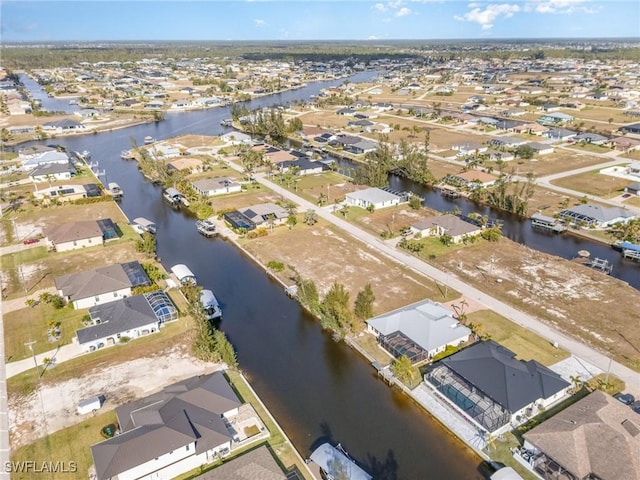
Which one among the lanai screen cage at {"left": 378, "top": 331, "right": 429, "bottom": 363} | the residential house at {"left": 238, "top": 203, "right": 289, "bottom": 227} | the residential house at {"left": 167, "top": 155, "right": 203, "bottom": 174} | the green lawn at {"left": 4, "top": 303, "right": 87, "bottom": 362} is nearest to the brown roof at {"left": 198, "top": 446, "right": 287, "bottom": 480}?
the lanai screen cage at {"left": 378, "top": 331, "right": 429, "bottom": 363}

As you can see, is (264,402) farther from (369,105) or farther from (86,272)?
(369,105)

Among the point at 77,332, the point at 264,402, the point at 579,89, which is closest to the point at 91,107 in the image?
the point at 77,332

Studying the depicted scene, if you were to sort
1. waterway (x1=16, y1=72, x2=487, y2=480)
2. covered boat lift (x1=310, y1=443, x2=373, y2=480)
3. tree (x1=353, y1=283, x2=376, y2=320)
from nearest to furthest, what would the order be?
covered boat lift (x1=310, y1=443, x2=373, y2=480) < waterway (x1=16, y1=72, x2=487, y2=480) < tree (x1=353, y1=283, x2=376, y2=320)

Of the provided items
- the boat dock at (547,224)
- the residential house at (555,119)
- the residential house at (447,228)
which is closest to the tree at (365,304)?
the residential house at (447,228)

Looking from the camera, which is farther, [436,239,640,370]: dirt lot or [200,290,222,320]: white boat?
[200,290,222,320]: white boat

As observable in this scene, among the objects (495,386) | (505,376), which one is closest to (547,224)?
(505,376)

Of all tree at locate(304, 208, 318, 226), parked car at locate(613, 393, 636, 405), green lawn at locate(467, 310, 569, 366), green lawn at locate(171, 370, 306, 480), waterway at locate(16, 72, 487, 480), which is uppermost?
tree at locate(304, 208, 318, 226)

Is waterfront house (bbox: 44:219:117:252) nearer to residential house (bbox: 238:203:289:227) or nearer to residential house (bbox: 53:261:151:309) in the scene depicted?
residential house (bbox: 53:261:151:309)
